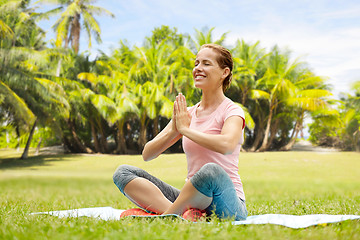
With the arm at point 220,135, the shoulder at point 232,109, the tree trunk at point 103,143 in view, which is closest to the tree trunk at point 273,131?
the tree trunk at point 103,143

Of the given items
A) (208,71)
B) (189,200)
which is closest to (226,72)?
(208,71)

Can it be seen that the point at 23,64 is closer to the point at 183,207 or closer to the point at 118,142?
the point at 118,142

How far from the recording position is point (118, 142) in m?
25.5

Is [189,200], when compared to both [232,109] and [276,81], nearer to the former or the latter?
[232,109]

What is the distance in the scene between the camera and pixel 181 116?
3.02m

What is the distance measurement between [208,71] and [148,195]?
1.19 metres

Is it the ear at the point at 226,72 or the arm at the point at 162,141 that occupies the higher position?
the ear at the point at 226,72

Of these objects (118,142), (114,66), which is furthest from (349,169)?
(114,66)

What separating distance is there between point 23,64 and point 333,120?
21181 mm

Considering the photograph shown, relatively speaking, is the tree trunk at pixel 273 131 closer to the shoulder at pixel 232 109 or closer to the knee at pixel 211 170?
the shoulder at pixel 232 109

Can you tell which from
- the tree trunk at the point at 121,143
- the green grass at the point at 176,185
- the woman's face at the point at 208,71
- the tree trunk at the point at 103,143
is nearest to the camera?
the green grass at the point at 176,185

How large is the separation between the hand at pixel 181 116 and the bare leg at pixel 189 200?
0.45 meters

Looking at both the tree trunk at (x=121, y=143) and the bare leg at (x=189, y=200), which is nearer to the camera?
the bare leg at (x=189, y=200)

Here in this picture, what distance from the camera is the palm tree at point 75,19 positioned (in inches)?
993
